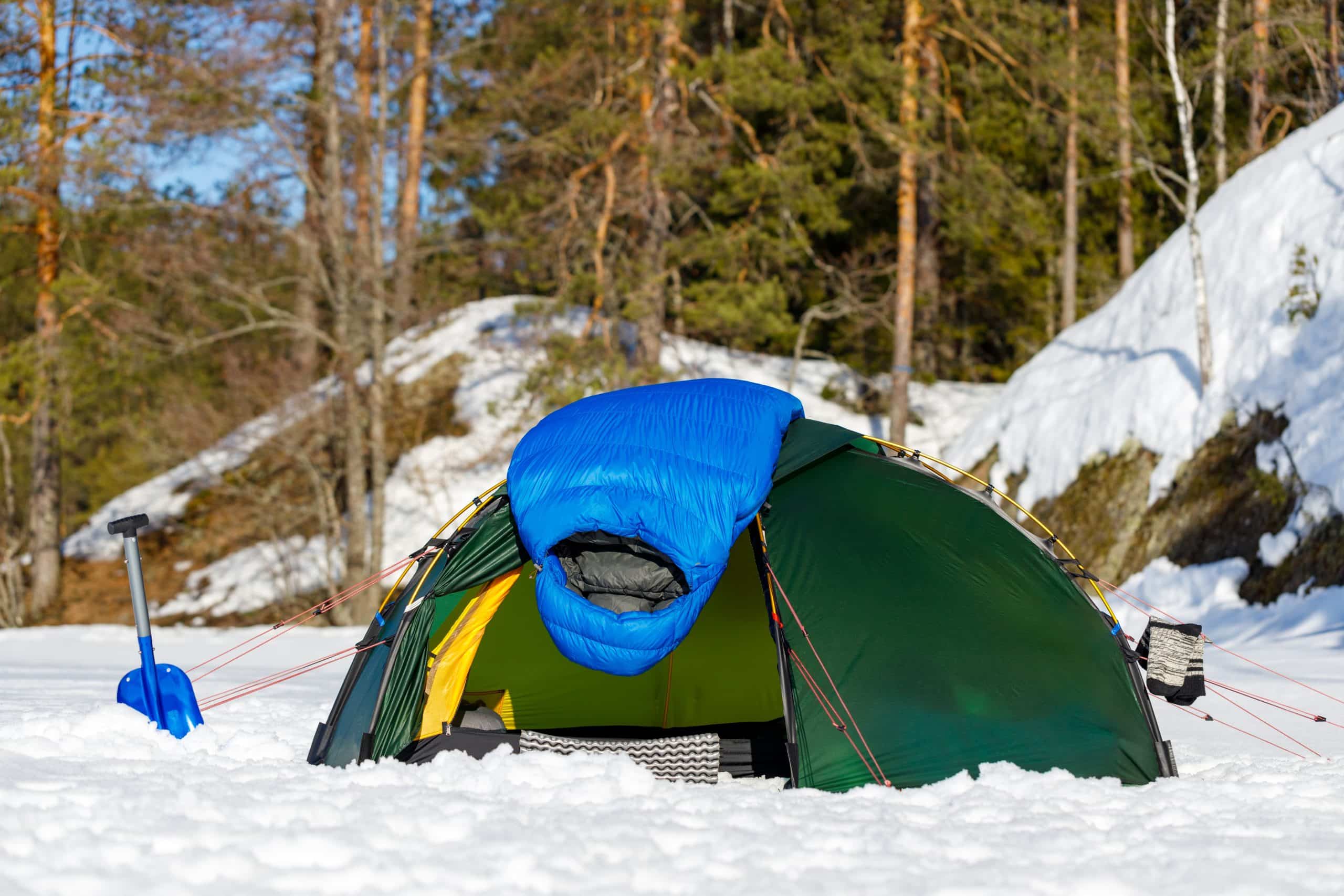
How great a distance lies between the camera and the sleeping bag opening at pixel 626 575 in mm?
4609

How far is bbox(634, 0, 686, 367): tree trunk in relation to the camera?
15656 millimetres

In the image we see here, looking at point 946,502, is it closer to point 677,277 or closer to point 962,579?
point 962,579

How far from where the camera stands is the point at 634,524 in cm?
452

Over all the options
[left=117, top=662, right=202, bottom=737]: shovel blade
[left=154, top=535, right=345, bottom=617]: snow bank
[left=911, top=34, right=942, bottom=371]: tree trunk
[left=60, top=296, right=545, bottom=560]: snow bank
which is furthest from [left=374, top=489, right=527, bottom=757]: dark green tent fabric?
[left=911, top=34, right=942, bottom=371]: tree trunk

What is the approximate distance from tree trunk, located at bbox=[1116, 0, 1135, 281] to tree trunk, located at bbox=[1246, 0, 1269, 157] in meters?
1.87

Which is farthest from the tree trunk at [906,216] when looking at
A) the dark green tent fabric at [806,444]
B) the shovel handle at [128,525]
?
the shovel handle at [128,525]

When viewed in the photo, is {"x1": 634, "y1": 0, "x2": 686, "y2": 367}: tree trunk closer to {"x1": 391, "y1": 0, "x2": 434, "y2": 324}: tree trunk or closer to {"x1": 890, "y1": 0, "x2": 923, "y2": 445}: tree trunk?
{"x1": 890, "y1": 0, "x2": 923, "y2": 445}: tree trunk

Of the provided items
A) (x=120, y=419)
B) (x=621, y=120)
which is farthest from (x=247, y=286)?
(x=621, y=120)

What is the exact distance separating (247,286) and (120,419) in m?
2.63

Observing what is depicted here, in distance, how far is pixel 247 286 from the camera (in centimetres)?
1691

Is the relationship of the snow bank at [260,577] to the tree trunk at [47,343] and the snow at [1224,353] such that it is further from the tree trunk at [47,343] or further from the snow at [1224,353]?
the snow at [1224,353]

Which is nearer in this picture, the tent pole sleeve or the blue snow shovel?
the tent pole sleeve

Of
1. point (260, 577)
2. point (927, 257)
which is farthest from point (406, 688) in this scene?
point (927, 257)

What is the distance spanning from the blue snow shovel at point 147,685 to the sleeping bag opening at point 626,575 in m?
1.90
